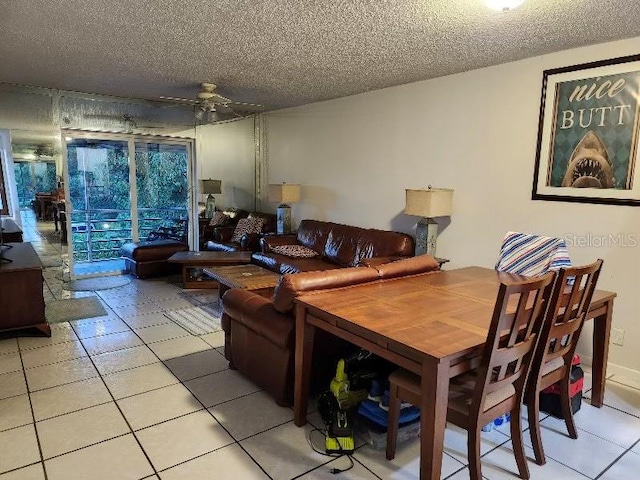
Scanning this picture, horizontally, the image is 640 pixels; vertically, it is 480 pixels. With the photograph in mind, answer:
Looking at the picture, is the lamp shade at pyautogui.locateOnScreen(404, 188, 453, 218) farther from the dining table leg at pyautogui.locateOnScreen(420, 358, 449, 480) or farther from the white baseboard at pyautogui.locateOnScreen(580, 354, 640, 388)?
the dining table leg at pyautogui.locateOnScreen(420, 358, 449, 480)

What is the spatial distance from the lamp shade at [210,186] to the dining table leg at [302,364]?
5.27 m

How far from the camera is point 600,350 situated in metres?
2.58

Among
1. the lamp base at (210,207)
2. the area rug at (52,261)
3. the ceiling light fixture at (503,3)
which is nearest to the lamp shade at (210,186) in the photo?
the lamp base at (210,207)

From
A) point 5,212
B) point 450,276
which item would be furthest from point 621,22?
point 5,212

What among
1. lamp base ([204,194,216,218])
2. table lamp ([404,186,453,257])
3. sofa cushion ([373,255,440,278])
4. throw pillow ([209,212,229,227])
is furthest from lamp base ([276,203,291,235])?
sofa cushion ([373,255,440,278])

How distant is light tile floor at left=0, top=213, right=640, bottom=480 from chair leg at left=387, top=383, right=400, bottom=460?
6 centimetres

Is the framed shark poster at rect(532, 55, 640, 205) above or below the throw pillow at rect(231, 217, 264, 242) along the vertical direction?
above

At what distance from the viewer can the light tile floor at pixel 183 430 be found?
6.74 ft

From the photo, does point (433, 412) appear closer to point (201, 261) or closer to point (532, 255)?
point (532, 255)

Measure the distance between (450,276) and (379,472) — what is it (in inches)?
53.1

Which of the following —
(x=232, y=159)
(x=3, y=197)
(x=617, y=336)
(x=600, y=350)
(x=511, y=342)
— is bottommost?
(x=617, y=336)

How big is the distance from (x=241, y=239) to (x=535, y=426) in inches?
180

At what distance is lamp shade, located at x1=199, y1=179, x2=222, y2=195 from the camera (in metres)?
7.08

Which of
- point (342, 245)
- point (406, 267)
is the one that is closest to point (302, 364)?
point (406, 267)
